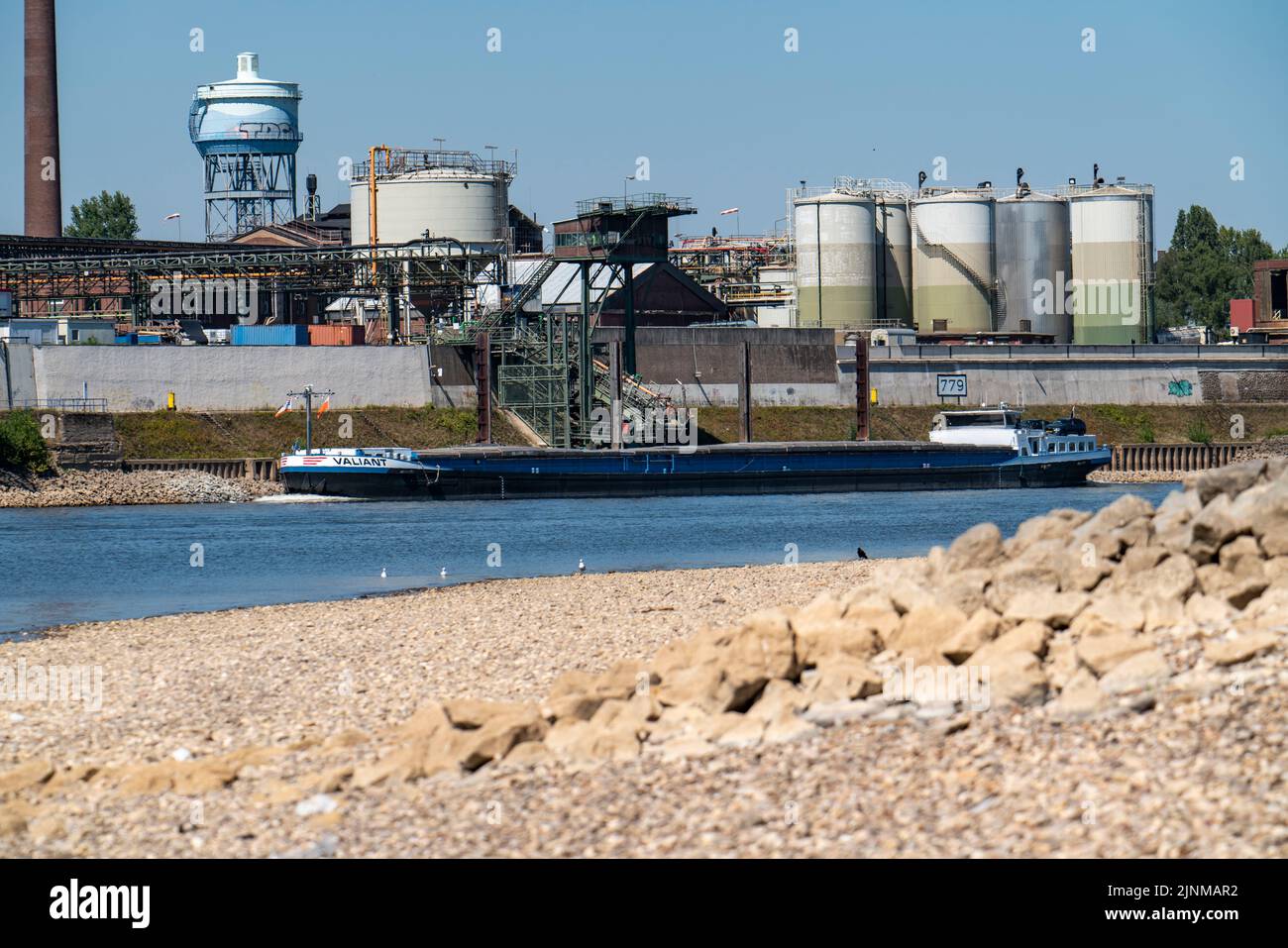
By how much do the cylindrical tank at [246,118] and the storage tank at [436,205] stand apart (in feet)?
79.5

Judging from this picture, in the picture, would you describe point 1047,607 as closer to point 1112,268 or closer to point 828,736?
point 828,736

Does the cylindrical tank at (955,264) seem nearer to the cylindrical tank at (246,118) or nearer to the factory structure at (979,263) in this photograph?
the factory structure at (979,263)

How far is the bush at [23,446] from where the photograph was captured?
65.3m

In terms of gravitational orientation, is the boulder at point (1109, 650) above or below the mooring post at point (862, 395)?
below

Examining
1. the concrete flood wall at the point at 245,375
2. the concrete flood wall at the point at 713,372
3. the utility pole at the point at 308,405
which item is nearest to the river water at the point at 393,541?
the utility pole at the point at 308,405

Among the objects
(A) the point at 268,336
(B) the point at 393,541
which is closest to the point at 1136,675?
(B) the point at 393,541

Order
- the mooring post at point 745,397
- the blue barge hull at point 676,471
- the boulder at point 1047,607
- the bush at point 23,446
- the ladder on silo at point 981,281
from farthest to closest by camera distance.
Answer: the ladder on silo at point 981,281 → the mooring post at point 745,397 → the blue barge hull at point 676,471 → the bush at point 23,446 → the boulder at point 1047,607

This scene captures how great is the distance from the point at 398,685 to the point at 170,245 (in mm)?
82629

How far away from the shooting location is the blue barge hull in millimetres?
67125

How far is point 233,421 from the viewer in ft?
246

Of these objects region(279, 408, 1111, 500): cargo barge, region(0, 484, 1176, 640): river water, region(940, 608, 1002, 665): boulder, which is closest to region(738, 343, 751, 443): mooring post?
region(279, 408, 1111, 500): cargo barge

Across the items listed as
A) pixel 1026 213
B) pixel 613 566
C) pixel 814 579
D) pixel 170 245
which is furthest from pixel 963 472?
pixel 170 245

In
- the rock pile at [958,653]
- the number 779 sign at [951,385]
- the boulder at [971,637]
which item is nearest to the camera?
the rock pile at [958,653]
